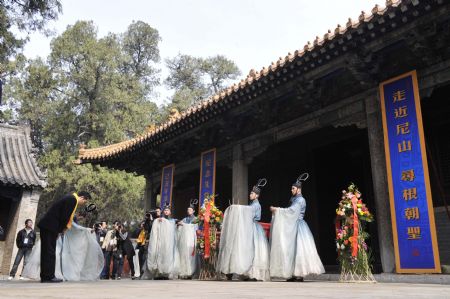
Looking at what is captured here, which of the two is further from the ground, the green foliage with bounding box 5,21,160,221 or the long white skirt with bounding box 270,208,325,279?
the green foliage with bounding box 5,21,160,221

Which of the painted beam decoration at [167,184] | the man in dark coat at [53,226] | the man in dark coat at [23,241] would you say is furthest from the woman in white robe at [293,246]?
the man in dark coat at [23,241]

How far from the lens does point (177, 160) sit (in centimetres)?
1229

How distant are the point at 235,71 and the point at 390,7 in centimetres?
2999

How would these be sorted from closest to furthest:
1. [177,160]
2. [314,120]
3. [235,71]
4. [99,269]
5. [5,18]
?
1. [99,269]
2. [314,120]
3. [5,18]
4. [177,160]
5. [235,71]

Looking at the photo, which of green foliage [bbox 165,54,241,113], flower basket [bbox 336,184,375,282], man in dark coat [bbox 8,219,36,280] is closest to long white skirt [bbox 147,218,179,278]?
flower basket [bbox 336,184,375,282]

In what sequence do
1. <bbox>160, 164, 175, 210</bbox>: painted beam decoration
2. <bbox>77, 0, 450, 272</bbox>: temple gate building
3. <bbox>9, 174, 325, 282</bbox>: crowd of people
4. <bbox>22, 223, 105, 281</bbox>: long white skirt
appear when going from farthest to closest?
<bbox>160, 164, 175, 210</bbox>: painted beam decoration < <bbox>22, 223, 105, 281</bbox>: long white skirt < <bbox>77, 0, 450, 272</bbox>: temple gate building < <bbox>9, 174, 325, 282</bbox>: crowd of people

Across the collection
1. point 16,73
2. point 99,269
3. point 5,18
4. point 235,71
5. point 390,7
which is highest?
point 235,71

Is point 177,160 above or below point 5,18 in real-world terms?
below

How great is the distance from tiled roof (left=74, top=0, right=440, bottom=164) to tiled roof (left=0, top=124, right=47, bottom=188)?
2.74 m

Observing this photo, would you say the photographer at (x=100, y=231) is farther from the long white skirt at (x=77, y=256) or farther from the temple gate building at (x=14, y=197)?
the temple gate building at (x=14, y=197)

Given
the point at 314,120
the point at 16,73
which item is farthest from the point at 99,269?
the point at 16,73

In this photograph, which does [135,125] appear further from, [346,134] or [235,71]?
[346,134]

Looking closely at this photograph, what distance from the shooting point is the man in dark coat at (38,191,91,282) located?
5.52 m

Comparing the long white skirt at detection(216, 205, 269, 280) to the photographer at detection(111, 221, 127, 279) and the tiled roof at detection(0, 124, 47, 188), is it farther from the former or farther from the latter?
the tiled roof at detection(0, 124, 47, 188)
